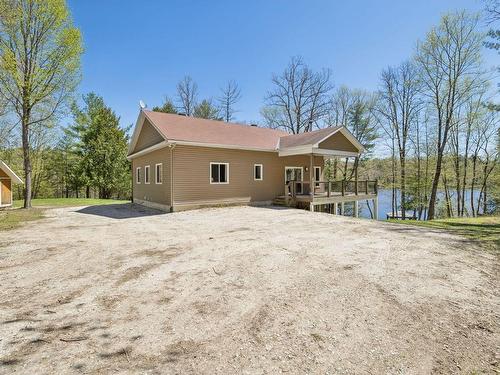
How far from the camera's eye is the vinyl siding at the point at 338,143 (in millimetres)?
15316

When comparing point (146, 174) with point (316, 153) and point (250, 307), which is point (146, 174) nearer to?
point (316, 153)

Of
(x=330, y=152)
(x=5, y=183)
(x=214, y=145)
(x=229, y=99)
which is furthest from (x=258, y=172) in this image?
(x=229, y=99)

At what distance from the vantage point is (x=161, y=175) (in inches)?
559

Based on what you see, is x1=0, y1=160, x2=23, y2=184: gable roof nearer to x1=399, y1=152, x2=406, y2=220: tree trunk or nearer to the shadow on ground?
the shadow on ground

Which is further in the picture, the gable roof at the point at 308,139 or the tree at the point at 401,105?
the tree at the point at 401,105

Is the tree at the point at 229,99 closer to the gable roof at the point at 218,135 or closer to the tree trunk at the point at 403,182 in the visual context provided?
the gable roof at the point at 218,135

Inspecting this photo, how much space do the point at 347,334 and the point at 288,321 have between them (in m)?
0.65

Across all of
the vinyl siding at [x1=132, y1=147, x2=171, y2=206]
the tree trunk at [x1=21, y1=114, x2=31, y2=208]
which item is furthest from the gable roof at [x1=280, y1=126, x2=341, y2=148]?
the tree trunk at [x1=21, y1=114, x2=31, y2=208]

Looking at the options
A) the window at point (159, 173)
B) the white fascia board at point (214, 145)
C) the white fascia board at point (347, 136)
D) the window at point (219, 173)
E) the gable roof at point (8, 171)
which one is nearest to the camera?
the white fascia board at point (214, 145)

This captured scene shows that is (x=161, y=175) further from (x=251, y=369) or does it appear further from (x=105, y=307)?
(x=251, y=369)

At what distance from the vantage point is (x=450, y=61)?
62.5 feet

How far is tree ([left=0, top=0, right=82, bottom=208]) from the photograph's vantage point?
14023 millimetres

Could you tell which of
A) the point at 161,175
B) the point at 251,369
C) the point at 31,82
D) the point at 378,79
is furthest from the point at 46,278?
the point at 378,79

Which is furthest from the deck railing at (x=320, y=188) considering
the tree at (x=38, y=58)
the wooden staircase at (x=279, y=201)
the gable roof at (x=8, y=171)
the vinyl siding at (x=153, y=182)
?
the gable roof at (x=8, y=171)
